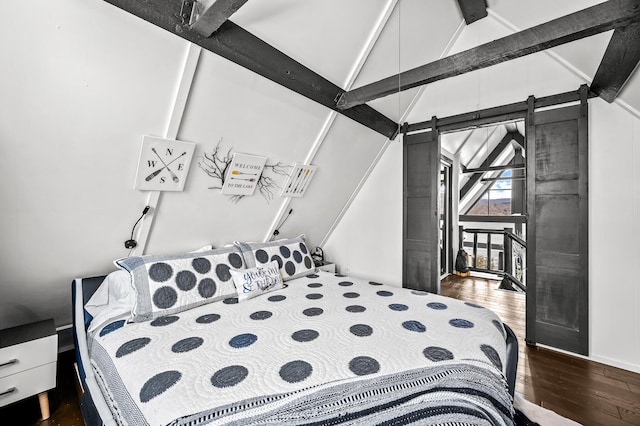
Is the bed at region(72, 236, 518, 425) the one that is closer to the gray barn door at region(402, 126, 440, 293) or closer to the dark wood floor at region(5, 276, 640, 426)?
the dark wood floor at region(5, 276, 640, 426)

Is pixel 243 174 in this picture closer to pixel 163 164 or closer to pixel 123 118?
pixel 163 164

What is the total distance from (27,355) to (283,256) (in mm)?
1605

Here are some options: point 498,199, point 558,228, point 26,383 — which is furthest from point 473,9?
point 498,199

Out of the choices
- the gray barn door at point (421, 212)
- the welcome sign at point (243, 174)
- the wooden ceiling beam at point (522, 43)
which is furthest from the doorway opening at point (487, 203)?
the welcome sign at point (243, 174)

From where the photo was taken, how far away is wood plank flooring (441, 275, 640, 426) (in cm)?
166

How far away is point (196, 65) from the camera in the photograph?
150cm

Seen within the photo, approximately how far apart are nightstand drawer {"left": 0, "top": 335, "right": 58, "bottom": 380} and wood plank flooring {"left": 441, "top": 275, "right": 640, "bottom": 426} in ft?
9.46

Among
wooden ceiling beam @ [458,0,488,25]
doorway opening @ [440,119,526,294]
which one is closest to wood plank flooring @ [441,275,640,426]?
doorway opening @ [440,119,526,294]

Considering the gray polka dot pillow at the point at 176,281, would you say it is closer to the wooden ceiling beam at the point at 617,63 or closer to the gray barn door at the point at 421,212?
the gray barn door at the point at 421,212

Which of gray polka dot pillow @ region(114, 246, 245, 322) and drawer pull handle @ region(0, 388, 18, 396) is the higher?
gray polka dot pillow @ region(114, 246, 245, 322)

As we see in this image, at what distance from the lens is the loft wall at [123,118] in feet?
3.94

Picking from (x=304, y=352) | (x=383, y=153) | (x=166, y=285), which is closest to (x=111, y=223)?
(x=166, y=285)

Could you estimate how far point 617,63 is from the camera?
5.50ft

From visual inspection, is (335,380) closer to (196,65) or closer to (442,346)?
(442,346)
